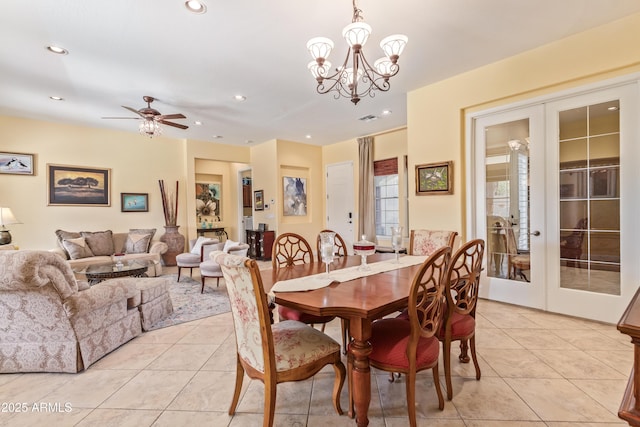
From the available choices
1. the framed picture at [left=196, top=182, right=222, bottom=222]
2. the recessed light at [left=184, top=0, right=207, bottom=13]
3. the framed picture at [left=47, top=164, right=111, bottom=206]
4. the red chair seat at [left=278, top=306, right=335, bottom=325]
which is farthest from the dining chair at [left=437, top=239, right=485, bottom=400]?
the framed picture at [left=196, top=182, right=222, bottom=222]

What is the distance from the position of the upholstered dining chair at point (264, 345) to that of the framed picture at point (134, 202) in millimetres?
5527

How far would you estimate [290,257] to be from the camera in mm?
2510

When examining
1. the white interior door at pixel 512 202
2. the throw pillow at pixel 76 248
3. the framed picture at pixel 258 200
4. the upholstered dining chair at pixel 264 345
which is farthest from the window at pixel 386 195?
the throw pillow at pixel 76 248

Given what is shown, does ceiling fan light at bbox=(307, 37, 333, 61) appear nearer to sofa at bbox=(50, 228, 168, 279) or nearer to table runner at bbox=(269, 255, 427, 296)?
table runner at bbox=(269, 255, 427, 296)

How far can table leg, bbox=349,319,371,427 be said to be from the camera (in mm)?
1388

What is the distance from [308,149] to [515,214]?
4.73 m

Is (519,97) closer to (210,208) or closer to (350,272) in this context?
(350,272)

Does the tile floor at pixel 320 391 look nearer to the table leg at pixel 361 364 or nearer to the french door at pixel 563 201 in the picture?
the table leg at pixel 361 364

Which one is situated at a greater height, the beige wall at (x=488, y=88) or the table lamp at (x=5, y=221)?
the beige wall at (x=488, y=88)

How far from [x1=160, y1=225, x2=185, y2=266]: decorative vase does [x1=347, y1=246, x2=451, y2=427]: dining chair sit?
532cm

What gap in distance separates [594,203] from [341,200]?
14.9 feet

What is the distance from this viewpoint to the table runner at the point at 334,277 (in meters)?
1.68

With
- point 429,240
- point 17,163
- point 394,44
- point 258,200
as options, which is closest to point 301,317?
point 429,240

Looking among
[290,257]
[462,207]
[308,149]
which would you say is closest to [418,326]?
[290,257]
